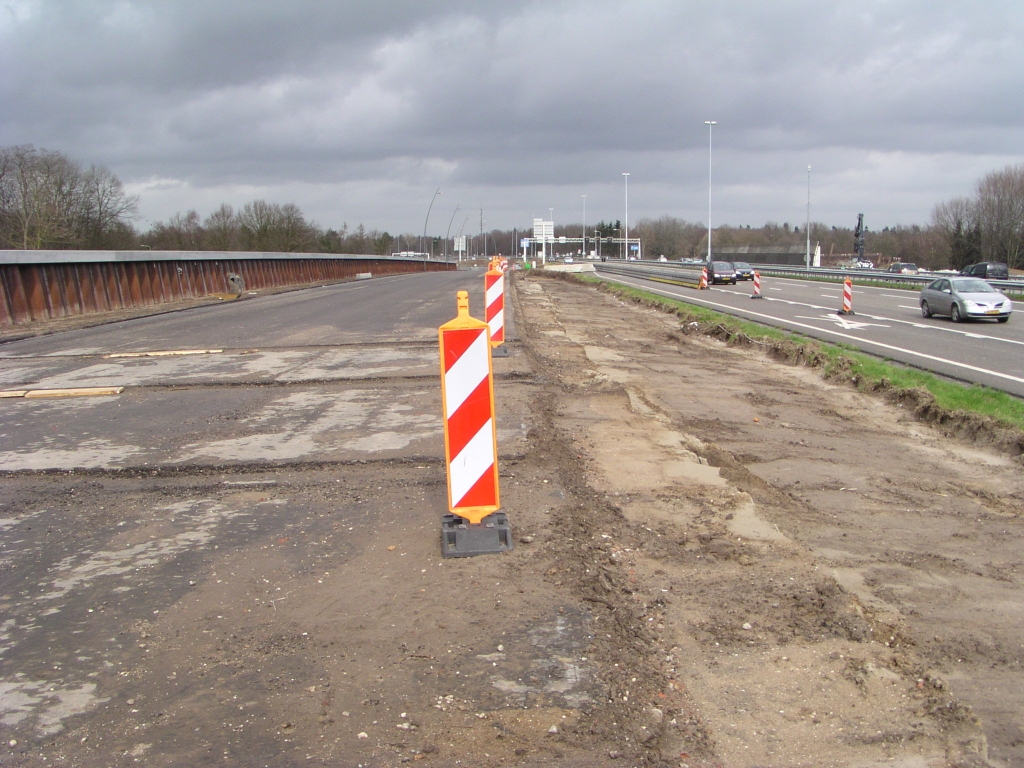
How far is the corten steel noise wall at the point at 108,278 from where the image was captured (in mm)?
19938

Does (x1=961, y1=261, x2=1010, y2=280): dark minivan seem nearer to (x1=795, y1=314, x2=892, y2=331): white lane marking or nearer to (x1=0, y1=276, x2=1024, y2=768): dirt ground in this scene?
(x1=795, y1=314, x2=892, y2=331): white lane marking

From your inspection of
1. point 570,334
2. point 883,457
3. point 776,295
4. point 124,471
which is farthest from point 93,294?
point 776,295

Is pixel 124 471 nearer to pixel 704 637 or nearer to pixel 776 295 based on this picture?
pixel 704 637

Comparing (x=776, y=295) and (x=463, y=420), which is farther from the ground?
(x=463, y=420)

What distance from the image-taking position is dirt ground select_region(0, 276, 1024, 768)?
3264 mm

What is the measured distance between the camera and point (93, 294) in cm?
2322

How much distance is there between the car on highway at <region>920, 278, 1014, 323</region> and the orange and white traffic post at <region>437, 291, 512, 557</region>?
2196 cm

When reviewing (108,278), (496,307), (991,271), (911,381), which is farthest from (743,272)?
(496,307)

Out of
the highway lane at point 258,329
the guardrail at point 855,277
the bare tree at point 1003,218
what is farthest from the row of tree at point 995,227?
the highway lane at point 258,329

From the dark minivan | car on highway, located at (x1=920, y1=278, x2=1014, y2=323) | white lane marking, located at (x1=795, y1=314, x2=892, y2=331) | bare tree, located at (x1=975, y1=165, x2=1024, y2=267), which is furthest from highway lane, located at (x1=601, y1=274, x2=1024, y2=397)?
bare tree, located at (x1=975, y1=165, x2=1024, y2=267)

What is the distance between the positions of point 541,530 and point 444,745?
2.32 metres

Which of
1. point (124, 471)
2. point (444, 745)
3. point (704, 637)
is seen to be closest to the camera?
point (444, 745)

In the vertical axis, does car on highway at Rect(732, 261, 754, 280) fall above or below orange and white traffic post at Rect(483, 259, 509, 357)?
below

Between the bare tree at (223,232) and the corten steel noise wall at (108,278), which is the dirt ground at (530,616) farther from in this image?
the bare tree at (223,232)
